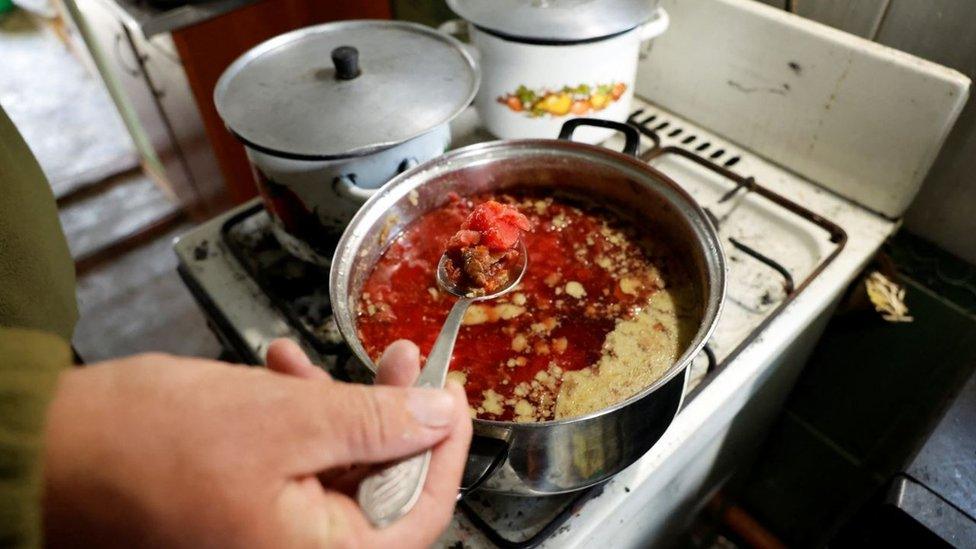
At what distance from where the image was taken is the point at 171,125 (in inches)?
71.3

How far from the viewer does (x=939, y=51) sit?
32.3 inches

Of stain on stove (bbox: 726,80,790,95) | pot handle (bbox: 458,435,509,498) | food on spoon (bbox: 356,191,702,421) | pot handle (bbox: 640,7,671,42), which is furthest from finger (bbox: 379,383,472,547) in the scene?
stain on stove (bbox: 726,80,790,95)

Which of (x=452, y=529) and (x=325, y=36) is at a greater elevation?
(x=325, y=36)

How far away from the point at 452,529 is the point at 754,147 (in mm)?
800

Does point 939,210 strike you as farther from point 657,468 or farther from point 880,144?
point 657,468

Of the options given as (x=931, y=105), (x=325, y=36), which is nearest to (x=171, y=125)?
(x=325, y=36)

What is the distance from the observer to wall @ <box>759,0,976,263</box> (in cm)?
80

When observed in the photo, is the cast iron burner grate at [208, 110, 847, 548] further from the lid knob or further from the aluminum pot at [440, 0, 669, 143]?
the lid knob

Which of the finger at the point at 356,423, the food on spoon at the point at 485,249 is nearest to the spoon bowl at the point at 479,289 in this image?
the food on spoon at the point at 485,249

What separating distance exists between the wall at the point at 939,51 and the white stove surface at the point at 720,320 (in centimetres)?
9

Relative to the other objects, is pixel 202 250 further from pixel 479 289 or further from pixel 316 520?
pixel 316 520


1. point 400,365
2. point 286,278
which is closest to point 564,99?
point 286,278

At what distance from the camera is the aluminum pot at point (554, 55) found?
2.67ft

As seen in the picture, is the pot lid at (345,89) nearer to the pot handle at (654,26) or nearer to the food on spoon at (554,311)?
the food on spoon at (554,311)
